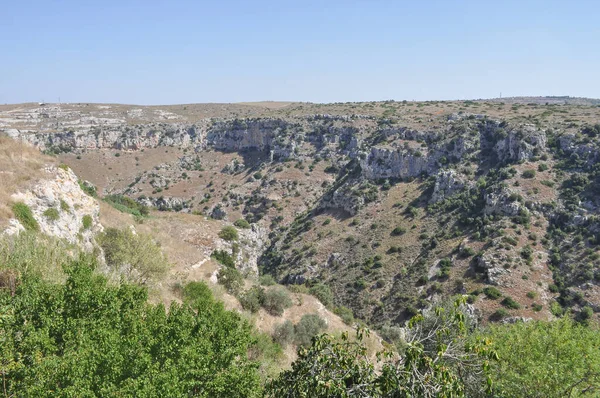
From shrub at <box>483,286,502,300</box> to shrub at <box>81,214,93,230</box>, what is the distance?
1427 inches

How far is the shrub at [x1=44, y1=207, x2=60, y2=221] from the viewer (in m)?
21.1

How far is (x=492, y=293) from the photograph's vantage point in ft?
122

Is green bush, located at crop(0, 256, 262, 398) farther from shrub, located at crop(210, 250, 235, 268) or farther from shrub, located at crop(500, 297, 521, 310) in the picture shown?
shrub, located at crop(500, 297, 521, 310)

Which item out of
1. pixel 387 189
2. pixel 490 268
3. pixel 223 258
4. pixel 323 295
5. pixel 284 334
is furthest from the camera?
pixel 387 189

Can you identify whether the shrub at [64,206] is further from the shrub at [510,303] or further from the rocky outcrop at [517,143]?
the rocky outcrop at [517,143]

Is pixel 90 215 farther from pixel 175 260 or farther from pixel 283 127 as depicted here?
pixel 283 127

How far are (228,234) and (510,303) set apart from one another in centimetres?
2964

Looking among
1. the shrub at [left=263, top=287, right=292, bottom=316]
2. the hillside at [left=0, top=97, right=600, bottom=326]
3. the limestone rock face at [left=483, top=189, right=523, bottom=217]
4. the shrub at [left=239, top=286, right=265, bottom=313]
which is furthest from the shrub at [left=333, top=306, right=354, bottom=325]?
the limestone rock face at [left=483, top=189, right=523, bottom=217]

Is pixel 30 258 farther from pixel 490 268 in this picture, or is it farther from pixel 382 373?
pixel 490 268

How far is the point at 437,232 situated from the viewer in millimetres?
49312

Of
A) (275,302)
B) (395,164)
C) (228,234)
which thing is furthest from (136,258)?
(395,164)

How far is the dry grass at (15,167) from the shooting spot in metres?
19.7

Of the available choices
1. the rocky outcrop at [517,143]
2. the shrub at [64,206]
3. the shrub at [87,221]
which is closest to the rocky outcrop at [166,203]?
the shrub at [87,221]

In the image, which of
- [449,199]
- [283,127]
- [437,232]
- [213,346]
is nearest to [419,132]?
[449,199]
